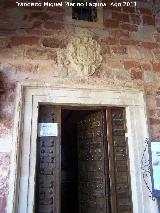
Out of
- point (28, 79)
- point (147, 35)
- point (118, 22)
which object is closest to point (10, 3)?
point (28, 79)

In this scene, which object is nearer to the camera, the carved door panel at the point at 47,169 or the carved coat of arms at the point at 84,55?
the carved door panel at the point at 47,169

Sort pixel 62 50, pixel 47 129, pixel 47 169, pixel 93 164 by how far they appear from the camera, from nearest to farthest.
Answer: pixel 47 169
pixel 47 129
pixel 62 50
pixel 93 164

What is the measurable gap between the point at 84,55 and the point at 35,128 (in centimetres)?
111

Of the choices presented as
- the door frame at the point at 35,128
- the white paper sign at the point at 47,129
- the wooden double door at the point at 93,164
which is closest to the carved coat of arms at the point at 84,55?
the door frame at the point at 35,128

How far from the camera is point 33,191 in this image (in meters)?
2.77

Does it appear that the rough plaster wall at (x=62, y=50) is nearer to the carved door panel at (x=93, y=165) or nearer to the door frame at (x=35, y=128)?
the door frame at (x=35, y=128)

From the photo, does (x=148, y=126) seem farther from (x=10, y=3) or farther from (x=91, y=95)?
(x=10, y=3)

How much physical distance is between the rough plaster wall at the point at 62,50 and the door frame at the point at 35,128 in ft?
0.31

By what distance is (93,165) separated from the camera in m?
3.46

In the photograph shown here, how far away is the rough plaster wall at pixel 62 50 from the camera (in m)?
3.13

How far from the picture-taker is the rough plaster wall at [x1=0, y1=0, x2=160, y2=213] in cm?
313

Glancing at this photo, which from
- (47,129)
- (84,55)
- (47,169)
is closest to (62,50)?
(84,55)

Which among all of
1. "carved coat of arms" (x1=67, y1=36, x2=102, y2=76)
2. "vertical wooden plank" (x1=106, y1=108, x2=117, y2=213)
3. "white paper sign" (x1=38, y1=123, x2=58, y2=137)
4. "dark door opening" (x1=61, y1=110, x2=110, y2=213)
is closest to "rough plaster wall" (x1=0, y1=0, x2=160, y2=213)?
"carved coat of arms" (x1=67, y1=36, x2=102, y2=76)

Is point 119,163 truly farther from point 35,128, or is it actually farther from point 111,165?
point 35,128
